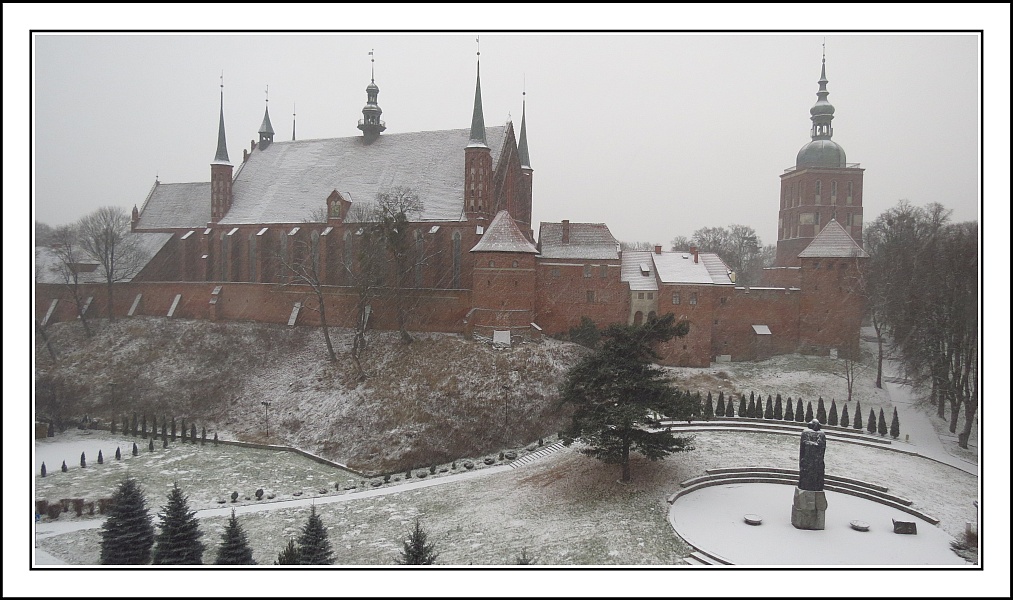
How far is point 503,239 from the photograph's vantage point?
2550 centimetres

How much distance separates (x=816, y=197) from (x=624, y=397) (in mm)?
→ 16332

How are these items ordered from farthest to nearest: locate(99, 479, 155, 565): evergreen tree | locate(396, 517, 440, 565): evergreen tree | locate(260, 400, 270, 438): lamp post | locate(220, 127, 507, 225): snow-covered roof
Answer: locate(220, 127, 507, 225): snow-covered roof
locate(260, 400, 270, 438): lamp post
locate(99, 479, 155, 565): evergreen tree
locate(396, 517, 440, 565): evergreen tree

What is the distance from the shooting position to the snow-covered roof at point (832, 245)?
2534 centimetres

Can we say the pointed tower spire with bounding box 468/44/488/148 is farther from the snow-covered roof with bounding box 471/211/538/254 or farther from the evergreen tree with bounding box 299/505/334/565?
the evergreen tree with bounding box 299/505/334/565

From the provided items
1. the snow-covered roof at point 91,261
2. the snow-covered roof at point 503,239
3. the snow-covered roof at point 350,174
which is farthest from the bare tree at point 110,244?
the snow-covered roof at point 503,239

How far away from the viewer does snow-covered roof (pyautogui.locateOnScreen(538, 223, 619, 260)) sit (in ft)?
86.6

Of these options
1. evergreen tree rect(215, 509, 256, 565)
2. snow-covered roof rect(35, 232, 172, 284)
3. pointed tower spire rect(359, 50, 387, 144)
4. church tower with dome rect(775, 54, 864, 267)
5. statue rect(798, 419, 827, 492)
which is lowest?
evergreen tree rect(215, 509, 256, 565)

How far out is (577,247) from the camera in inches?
1051

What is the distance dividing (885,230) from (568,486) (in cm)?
1690

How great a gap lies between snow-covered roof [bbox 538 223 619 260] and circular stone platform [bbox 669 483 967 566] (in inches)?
527

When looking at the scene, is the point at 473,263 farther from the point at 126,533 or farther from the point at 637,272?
the point at 126,533

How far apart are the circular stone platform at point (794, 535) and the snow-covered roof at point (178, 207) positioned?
29.2 metres

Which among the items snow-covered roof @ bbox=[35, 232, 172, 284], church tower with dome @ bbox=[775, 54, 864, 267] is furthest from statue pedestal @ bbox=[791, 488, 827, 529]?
snow-covered roof @ bbox=[35, 232, 172, 284]
